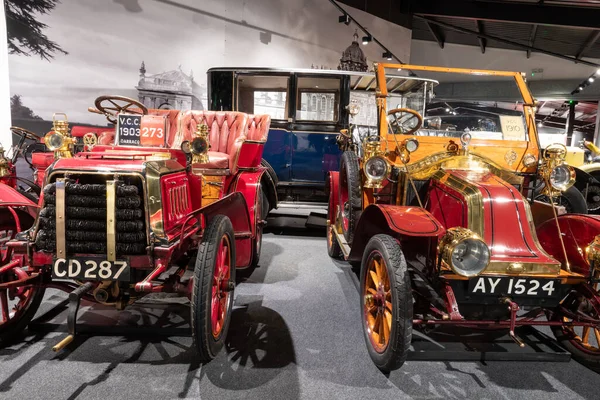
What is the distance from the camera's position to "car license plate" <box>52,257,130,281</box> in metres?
1.72

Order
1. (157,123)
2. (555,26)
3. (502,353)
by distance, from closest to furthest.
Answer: (502,353), (157,123), (555,26)

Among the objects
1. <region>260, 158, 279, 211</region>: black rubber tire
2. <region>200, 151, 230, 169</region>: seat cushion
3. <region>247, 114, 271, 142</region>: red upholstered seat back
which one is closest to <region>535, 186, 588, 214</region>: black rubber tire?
<region>260, 158, 279, 211</region>: black rubber tire

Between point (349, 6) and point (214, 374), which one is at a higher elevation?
point (349, 6)

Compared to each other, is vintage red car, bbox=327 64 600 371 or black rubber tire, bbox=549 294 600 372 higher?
vintage red car, bbox=327 64 600 371

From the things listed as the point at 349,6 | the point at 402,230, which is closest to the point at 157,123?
the point at 402,230

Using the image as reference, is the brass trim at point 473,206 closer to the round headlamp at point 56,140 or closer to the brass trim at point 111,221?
the brass trim at point 111,221

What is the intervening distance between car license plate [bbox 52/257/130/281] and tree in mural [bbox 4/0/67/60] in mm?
5222

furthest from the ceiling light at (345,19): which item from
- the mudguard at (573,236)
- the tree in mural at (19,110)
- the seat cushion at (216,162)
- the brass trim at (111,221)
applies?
the brass trim at (111,221)

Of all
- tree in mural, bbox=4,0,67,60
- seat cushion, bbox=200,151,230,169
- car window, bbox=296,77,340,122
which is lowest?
seat cushion, bbox=200,151,230,169

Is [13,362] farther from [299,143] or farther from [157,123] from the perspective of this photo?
[299,143]

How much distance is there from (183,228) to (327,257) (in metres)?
2.29

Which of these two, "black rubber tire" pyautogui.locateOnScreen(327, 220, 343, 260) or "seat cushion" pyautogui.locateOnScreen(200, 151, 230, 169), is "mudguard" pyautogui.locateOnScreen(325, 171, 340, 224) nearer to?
"black rubber tire" pyautogui.locateOnScreen(327, 220, 343, 260)

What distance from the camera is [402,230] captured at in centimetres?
190

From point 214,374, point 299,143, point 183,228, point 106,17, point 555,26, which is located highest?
point 555,26
